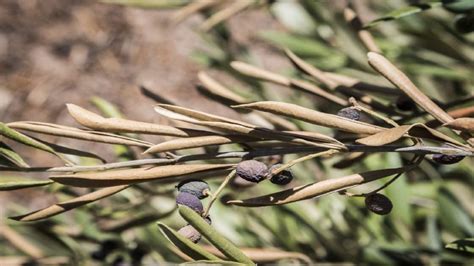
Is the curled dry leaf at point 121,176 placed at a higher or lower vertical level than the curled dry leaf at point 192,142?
lower

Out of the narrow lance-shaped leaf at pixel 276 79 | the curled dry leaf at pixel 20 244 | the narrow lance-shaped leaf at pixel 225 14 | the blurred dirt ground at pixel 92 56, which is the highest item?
the blurred dirt ground at pixel 92 56

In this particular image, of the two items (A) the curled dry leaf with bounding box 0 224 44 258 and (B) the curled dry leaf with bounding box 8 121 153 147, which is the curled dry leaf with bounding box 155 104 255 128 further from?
(A) the curled dry leaf with bounding box 0 224 44 258

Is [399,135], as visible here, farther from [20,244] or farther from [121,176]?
[20,244]

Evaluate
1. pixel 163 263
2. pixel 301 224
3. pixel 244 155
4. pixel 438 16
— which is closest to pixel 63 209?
pixel 244 155

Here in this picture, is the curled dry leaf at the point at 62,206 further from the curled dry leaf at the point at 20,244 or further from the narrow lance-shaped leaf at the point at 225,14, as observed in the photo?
the narrow lance-shaped leaf at the point at 225,14

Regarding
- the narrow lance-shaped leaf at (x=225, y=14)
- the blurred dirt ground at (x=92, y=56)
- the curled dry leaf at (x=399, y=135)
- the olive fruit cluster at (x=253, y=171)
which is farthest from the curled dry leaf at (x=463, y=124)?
the blurred dirt ground at (x=92, y=56)

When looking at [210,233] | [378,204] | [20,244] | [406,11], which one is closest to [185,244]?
[210,233]
